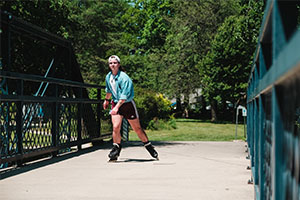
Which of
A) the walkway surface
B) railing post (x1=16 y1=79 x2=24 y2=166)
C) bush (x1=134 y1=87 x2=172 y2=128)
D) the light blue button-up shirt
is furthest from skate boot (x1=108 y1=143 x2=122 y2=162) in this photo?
bush (x1=134 y1=87 x2=172 y2=128)

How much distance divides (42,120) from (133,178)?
8.21 feet

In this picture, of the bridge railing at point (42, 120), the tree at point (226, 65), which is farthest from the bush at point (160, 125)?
the bridge railing at point (42, 120)

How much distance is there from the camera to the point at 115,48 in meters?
42.1

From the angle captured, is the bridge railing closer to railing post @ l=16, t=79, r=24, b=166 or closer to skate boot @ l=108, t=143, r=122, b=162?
railing post @ l=16, t=79, r=24, b=166

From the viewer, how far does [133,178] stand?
6168mm

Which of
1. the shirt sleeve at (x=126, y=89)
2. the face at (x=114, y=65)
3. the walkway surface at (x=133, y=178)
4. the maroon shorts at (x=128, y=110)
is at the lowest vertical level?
the walkway surface at (x=133, y=178)

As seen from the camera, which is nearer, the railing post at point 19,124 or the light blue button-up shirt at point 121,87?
the railing post at point 19,124

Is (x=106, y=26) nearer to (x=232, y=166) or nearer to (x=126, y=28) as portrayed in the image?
(x=126, y=28)

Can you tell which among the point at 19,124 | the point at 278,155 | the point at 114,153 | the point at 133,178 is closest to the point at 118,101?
the point at 114,153

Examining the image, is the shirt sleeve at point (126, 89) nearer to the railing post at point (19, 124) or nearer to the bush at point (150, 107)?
the railing post at point (19, 124)

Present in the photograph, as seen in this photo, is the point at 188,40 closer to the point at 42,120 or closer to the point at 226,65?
the point at 226,65

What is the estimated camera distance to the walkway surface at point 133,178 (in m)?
4.98

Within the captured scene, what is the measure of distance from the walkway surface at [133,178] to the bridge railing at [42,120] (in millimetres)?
294

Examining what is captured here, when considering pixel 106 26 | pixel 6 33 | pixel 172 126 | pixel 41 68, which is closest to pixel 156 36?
pixel 106 26
